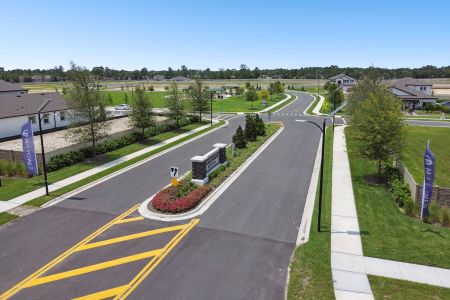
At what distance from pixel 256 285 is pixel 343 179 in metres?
14.3

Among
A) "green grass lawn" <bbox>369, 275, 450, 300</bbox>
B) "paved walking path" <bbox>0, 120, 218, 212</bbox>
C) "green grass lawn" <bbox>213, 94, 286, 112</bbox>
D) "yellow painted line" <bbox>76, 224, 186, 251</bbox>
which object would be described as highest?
"green grass lawn" <bbox>213, 94, 286, 112</bbox>

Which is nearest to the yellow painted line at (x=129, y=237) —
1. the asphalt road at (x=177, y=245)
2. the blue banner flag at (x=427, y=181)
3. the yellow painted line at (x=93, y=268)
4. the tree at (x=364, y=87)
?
the asphalt road at (x=177, y=245)

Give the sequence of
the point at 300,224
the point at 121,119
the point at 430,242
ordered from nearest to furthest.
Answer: the point at 430,242 → the point at 300,224 → the point at 121,119

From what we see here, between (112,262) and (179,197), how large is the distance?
6.83 meters

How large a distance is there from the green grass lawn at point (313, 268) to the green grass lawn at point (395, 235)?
5.47 ft

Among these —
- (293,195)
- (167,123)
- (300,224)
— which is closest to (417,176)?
(293,195)

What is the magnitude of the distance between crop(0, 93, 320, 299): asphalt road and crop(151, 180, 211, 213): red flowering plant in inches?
44.2

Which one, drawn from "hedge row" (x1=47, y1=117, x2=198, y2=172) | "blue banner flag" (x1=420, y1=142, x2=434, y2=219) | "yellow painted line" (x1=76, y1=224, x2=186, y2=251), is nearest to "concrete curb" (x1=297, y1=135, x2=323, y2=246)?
"blue banner flag" (x1=420, y1=142, x2=434, y2=219)

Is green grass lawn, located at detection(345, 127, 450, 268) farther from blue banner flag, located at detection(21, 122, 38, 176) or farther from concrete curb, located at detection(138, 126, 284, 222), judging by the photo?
blue banner flag, located at detection(21, 122, 38, 176)

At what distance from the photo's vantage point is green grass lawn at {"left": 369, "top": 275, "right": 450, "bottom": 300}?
11.3 meters

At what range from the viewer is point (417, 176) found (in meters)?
24.7

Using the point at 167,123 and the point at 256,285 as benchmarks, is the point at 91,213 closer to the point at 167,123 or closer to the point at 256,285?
the point at 256,285

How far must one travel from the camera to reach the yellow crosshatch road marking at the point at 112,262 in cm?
1165

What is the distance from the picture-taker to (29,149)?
2356cm
